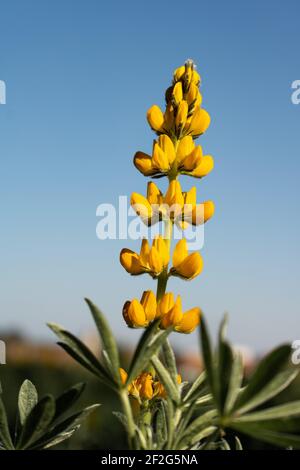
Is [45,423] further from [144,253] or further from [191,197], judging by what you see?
[191,197]

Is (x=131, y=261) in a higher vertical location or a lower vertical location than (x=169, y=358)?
higher

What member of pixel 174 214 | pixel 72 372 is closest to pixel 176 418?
pixel 174 214

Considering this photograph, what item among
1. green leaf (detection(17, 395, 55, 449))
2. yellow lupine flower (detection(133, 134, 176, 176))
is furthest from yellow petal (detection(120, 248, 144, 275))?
green leaf (detection(17, 395, 55, 449))

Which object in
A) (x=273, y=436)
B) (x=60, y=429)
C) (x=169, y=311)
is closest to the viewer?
(x=273, y=436)

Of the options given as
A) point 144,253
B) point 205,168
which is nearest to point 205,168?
point 205,168

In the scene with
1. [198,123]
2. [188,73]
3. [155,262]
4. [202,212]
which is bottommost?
[155,262]

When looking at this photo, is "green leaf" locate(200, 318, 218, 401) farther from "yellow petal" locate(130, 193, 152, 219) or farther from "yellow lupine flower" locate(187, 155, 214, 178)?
"yellow lupine flower" locate(187, 155, 214, 178)
